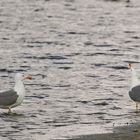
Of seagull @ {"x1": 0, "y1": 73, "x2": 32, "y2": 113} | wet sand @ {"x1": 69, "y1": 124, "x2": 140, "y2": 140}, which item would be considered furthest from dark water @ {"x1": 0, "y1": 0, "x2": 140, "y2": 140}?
wet sand @ {"x1": 69, "y1": 124, "x2": 140, "y2": 140}

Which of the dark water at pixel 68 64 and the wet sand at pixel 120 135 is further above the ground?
the wet sand at pixel 120 135

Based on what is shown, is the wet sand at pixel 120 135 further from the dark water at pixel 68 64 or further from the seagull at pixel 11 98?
the seagull at pixel 11 98

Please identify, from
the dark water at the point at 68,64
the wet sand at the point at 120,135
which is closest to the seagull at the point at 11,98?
the dark water at the point at 68,64

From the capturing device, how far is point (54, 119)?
16.4 metres

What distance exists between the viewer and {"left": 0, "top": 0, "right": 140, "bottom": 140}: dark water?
16078 mm

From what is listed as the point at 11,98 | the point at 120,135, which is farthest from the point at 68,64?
the point at 120,135

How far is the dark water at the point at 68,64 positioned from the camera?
1608 cm

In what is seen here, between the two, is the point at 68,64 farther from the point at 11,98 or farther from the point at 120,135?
the point at 120,135

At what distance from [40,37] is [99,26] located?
4.92m

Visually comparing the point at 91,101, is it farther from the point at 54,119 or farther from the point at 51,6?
the point at 51,6

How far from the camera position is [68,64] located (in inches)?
984

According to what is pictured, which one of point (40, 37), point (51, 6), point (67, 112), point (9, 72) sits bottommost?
point (51, 6)

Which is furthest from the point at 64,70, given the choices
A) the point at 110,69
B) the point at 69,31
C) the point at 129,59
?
the point at 69,31

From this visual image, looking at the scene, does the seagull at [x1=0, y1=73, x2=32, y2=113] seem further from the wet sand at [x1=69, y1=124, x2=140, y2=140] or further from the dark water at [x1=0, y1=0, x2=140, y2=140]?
the wet sand at [x1=69, y1=124, x2=140, y2=140]
